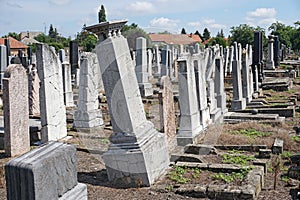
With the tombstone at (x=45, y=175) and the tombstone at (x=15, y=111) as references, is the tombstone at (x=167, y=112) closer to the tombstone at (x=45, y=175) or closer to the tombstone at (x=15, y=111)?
the tombstone at (x=15, y=111)

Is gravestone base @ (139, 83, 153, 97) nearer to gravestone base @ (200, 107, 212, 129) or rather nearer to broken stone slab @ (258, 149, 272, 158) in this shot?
gravestone base @ (200, 107, 212, 129)

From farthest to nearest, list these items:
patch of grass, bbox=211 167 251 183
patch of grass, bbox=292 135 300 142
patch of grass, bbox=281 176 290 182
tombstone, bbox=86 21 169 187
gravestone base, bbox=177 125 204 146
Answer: gravestone base, bbox=177 125 204 146
patch of grass, bbox=292 135 300 142
patch of grass, bbox=281 176 290 182
tombstone, bbox=86 21 169 187
patch of grass, bbox=211 167 251 183

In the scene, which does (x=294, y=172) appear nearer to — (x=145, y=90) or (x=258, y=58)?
(x=145, y=90)

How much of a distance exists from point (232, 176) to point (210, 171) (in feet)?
1.54

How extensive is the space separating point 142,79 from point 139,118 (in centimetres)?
Answer: 1147

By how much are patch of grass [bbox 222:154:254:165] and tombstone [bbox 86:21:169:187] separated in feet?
5.05

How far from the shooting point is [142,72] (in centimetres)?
1817

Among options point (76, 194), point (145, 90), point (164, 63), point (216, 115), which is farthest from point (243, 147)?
point (164, 63)

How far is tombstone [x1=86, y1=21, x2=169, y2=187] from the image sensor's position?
20.7ft

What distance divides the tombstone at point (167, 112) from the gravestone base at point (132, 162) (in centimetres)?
181

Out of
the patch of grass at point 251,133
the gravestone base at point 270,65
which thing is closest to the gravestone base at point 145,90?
the patch of grass at point 251,133

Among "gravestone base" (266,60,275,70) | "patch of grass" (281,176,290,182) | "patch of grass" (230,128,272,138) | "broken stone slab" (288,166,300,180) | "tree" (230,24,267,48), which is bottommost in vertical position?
"patch of grass" (281,176,290,182)

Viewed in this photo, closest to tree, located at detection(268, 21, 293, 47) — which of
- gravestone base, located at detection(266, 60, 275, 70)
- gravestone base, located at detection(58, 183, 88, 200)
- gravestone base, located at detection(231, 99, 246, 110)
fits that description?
gravestone base, located at detection(266, 60, 275, 70)

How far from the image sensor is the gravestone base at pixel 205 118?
34.3ft
